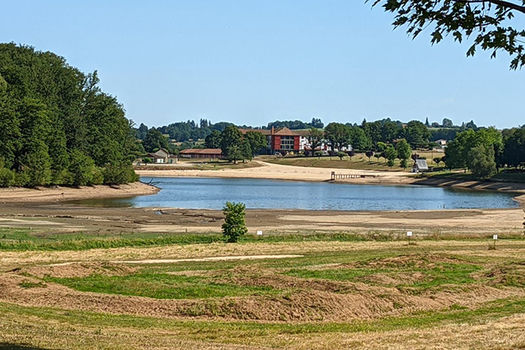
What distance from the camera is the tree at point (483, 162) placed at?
145 m

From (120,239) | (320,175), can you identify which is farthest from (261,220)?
(320,175)

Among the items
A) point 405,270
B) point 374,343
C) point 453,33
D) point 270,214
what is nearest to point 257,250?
point 405,270

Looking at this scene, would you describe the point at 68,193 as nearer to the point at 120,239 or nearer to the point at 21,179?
the point at 21,179

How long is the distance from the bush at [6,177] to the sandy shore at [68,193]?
0.86 metres

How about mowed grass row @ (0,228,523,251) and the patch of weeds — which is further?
mowed grass row @ (0,228,523,251)

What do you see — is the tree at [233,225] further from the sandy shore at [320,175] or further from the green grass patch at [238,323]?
the sandy shore at [320,175]

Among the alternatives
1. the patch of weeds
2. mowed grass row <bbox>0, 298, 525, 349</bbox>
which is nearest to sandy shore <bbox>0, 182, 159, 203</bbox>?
the patch of weeds

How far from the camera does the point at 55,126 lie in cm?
11088

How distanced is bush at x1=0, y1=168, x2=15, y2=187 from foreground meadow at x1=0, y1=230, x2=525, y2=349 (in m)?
60.9

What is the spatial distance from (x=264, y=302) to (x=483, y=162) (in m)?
128

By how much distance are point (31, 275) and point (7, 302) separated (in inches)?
154

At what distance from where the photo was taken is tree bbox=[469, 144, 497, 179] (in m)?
145

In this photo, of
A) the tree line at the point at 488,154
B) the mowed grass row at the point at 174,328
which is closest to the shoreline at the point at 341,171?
the tree line at the point at 488,154

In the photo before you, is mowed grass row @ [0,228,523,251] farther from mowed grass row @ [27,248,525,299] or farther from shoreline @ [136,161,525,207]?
shoreline @ [136,161,525,207]
